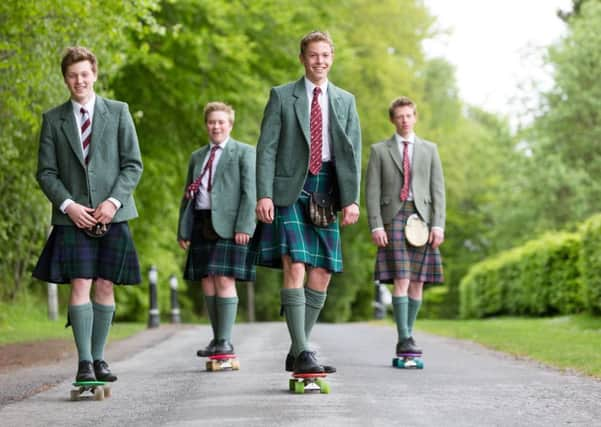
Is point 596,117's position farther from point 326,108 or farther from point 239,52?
point 326,108

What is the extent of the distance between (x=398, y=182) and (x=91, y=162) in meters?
3.31

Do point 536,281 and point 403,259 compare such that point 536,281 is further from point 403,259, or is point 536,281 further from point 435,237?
point 403,259

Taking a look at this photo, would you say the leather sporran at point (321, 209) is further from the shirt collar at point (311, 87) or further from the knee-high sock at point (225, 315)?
the knee-high sock at point (225, 315)

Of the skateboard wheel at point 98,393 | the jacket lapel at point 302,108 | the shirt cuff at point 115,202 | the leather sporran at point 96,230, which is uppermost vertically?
the jacket lapel at point 302,108

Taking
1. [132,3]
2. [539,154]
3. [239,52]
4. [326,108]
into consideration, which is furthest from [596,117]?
[326,108]

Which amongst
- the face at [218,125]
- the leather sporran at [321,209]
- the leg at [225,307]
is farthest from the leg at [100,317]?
the face at [218,125]

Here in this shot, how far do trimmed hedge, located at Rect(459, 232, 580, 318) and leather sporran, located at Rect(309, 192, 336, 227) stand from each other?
9.41 meters

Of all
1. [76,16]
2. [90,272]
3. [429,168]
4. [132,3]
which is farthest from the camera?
[132,3]

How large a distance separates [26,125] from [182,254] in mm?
18093

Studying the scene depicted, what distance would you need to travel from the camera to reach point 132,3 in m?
14.1

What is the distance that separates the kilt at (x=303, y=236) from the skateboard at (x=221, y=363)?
75.9 inches

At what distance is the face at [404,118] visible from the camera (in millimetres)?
9367

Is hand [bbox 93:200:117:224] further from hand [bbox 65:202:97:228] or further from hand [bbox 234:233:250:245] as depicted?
hand [bbox 234:233:250:245]

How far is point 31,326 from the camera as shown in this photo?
16.0m
